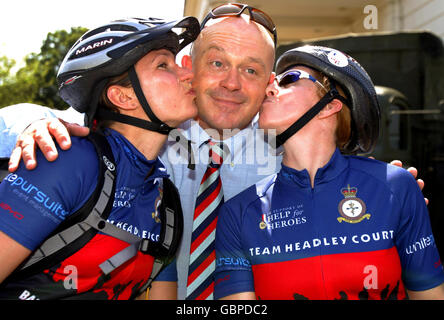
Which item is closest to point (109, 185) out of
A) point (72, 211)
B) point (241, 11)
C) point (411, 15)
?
point (72, 211)

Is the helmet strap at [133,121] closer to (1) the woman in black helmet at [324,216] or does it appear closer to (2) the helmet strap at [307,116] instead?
(1) the woman in black helmet at [324,216]

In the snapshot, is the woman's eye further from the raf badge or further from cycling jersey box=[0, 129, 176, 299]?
the raf badge

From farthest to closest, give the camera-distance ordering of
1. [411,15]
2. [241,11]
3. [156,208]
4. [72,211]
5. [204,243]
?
[411,15], [241,11], [204,243], [156,208], [72,211]

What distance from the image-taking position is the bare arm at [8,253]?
2.24 m

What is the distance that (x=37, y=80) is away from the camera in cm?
3700

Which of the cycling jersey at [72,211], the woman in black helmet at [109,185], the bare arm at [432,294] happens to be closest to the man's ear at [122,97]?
the woman in black helmet at [109,185]

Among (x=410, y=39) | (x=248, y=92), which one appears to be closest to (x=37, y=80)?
(x=410, y=39)

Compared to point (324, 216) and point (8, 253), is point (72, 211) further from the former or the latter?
point (324, 216)

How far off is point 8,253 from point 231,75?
2390 millimetres

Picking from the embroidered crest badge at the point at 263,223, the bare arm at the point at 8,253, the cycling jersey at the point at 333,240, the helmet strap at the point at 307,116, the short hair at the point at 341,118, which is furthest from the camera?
the short hair at the point at 341,118

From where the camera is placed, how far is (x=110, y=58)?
2906 millimetres

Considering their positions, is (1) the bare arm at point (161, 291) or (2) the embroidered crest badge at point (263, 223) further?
(1) the bare arm at point (161, 291)
